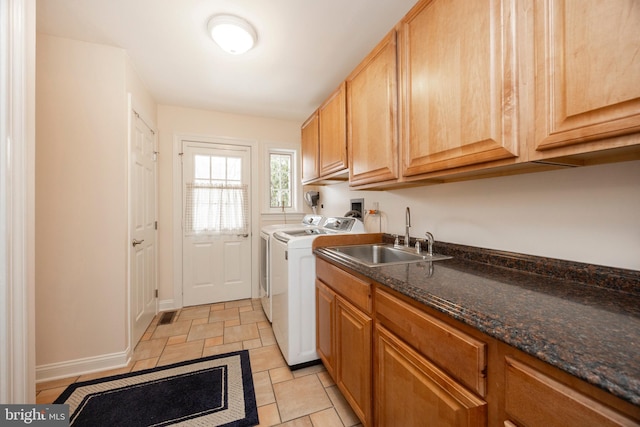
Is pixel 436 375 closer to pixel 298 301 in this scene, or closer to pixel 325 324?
pixel 325 324

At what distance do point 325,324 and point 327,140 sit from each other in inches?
60.0

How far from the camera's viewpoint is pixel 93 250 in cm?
181

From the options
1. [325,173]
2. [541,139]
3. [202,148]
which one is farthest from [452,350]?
[202,148]

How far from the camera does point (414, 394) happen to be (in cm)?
87

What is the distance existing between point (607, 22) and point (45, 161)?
286cm

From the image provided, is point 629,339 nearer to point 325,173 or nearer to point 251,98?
point 325,173

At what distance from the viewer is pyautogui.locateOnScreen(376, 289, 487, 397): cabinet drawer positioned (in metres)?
0.67

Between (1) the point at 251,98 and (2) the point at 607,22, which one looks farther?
(1) the point at 251,98

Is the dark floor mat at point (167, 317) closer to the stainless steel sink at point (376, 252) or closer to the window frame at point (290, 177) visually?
the window frame at point (290, 177)

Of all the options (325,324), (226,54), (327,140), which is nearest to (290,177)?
(327,140)

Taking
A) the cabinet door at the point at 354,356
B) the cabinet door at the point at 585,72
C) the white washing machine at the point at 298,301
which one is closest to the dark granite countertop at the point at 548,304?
the cabinet door at the point at 354,356

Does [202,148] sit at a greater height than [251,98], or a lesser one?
lesser

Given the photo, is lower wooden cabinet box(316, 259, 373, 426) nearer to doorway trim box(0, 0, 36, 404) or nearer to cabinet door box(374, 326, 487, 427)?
cabinet door box(374, 326, 487, 427)

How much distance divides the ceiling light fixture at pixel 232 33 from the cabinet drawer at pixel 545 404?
6.91ft
